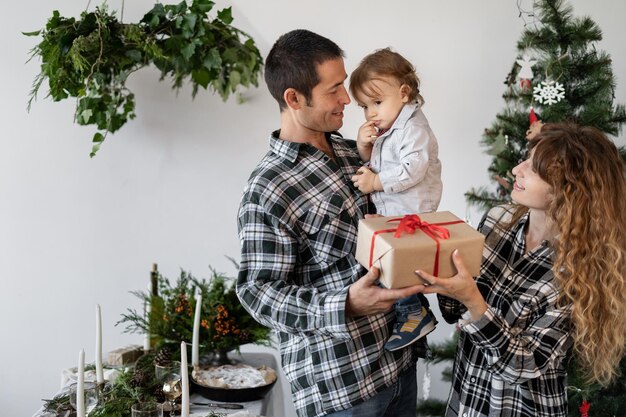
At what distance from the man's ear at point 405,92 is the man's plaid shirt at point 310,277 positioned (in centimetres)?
32

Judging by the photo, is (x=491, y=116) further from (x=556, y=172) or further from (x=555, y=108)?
(x=556, y=172)

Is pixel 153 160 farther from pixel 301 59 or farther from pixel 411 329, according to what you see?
pixel 411 329

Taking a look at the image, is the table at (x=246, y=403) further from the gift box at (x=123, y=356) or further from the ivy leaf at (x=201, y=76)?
the ivy leaf at (x=201, y=76)

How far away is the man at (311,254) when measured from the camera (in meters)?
1.68

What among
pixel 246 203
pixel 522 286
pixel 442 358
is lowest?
pixel 442 358

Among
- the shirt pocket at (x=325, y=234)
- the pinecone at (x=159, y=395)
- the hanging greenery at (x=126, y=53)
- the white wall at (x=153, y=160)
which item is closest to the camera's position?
the shirt pocket at (x=325, y=234)

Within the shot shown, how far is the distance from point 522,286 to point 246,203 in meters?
0.74

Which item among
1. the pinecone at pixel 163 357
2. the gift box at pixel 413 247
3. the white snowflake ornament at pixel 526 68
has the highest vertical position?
the white snowflake ornament at pixel 526 68

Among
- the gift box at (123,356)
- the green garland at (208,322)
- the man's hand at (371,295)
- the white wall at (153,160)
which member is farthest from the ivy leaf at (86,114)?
the man's hand at (371,295)

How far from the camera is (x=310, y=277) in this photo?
1.77 metres

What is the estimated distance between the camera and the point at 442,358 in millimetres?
2848

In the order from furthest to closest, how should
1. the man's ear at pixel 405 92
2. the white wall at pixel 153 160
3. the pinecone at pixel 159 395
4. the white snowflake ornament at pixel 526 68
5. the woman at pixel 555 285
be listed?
the white wall at pixel 153 160 → the white snowflake ornament at pixel 526 68 → the pinecone at pixel 159 395 → the man's ear at pixel 405 92 → the woman at pixel 555 285

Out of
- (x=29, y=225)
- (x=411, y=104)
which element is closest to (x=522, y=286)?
(x=411, y=104)

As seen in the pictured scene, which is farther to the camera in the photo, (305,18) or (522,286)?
(305,18)
